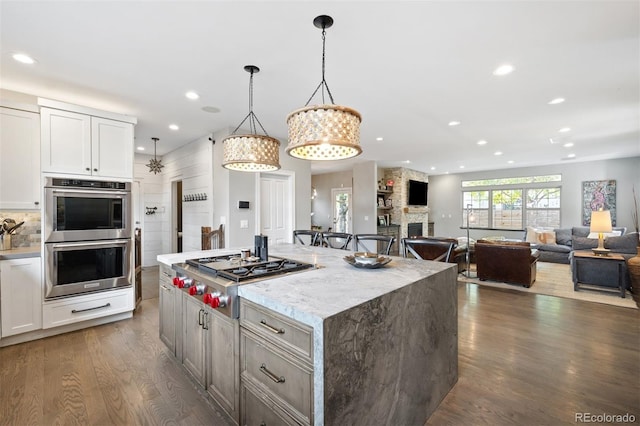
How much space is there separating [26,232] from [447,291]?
4622 millimetres

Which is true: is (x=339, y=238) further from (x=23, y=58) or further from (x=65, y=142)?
(x=23, y=58)

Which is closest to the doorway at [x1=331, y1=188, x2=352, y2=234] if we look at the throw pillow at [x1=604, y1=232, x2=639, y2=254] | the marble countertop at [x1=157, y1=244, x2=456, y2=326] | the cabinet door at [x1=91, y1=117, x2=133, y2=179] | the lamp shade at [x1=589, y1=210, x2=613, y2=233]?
the lamp shade at [x1=589, y1=210, x2=613, y2=233]

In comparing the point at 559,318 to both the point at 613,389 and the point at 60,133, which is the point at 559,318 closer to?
the point at 613,389

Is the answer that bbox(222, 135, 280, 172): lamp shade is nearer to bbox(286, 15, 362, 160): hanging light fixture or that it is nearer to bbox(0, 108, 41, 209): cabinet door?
bbox(286, 15, 362, 160): hanging light fixture

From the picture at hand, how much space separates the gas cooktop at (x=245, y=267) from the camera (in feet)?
5.61

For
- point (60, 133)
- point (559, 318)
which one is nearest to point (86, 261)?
point (60, 133)

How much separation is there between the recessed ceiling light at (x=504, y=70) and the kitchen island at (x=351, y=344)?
6.72 ft

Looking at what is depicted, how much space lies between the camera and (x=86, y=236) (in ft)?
10.4

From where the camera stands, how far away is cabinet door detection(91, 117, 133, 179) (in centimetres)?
328

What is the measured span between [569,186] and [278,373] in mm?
10315

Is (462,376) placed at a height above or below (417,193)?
below

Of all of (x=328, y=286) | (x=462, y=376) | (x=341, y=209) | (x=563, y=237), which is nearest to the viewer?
(x=328, y=286)

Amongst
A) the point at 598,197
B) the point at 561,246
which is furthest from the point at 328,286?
the point at 598,197

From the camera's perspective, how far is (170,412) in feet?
6.16
